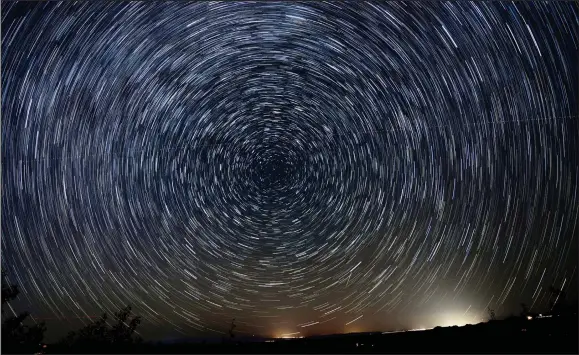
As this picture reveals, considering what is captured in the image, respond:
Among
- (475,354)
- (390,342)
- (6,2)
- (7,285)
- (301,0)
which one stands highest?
(301,0)

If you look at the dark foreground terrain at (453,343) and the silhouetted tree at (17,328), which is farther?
the silhouetted tree at (17,328)

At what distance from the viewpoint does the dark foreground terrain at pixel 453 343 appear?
25.0ft

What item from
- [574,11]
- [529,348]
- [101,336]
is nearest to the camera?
[529,348]

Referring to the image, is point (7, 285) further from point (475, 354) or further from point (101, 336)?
point (475, 354)

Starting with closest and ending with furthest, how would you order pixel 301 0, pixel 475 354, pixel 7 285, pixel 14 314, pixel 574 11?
pixel 475 354, pixel 574 11, pixel 301 0, pixel 7 285, pixel 14 314

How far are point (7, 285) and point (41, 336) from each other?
2.84 metres

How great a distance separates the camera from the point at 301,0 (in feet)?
29.0

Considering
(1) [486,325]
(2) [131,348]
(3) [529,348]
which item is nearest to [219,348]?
(2) [131,348]

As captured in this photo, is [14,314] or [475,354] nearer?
[475,354]

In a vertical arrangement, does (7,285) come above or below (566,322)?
above

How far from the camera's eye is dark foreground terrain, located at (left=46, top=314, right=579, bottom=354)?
7.61m

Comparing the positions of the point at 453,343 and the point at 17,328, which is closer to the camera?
the point at 453,343

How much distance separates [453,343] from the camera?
8.30m

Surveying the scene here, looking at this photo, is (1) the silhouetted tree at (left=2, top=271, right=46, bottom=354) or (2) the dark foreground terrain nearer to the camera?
(2) the dark foreground terrain
